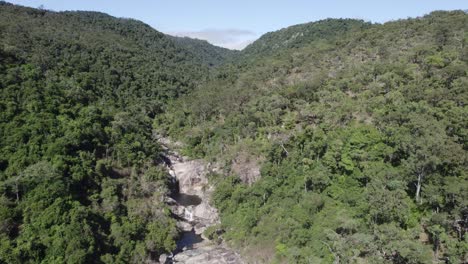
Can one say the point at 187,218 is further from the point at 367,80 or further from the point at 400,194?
the point at 367,80

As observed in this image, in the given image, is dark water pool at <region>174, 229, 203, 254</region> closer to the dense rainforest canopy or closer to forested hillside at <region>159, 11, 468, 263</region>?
the dense rainforest canopy

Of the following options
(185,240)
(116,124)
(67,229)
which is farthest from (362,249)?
(116,124)

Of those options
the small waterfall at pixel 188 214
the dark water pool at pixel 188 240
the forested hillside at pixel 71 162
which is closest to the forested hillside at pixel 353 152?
the dark water pool at pixel 188 240

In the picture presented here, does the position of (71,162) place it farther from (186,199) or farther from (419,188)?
(419,188)

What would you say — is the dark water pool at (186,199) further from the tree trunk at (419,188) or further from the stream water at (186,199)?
the tree trunk at (419,188)

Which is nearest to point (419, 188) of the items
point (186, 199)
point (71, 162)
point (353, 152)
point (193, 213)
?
point (353, 152)
